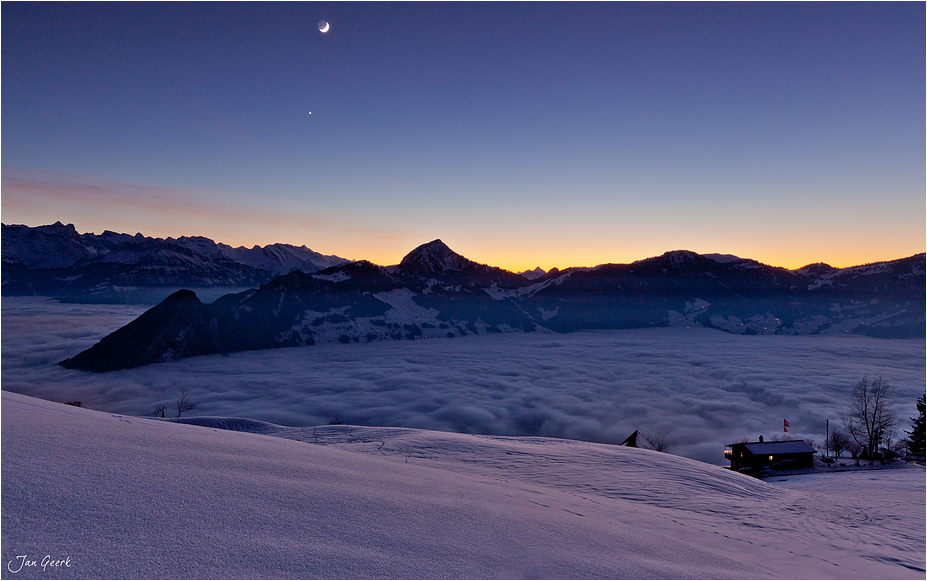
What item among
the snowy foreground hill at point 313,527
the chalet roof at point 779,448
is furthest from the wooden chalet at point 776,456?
the snowy foreground hill at point 313,527

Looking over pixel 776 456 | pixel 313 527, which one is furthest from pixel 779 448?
pixel 313 527

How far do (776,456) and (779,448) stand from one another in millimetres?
1444

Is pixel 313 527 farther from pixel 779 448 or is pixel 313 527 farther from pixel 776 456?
pixel 779 448

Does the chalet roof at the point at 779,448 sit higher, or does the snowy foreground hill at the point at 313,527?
the snowy foreground hill at the point at 313,527

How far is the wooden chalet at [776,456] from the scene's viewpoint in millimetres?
43625

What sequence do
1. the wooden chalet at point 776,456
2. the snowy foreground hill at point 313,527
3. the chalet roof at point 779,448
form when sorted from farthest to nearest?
the chalet roof at point 779,448
the wooden chalet at point 776,456
the snowy foreground hill at point 313,527

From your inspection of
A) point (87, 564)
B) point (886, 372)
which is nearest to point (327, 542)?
point (87, 564)

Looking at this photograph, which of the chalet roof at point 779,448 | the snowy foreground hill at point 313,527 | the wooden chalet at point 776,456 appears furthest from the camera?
the chalet roof at point 779,448

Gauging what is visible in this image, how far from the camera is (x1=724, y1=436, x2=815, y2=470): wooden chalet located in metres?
43.6

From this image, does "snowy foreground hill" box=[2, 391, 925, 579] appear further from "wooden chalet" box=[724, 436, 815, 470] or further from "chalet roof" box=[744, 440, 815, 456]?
"chalet roof" box=[744, 440, 815, 456]

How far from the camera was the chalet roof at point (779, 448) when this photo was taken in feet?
145

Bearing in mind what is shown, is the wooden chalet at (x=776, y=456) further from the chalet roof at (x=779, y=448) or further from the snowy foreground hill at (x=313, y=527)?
the snowy foreground hill at (x=313, y=527)

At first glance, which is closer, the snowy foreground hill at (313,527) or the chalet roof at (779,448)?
the snowy foreground hill at (313,527)

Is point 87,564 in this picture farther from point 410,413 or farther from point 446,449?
point 410,413
